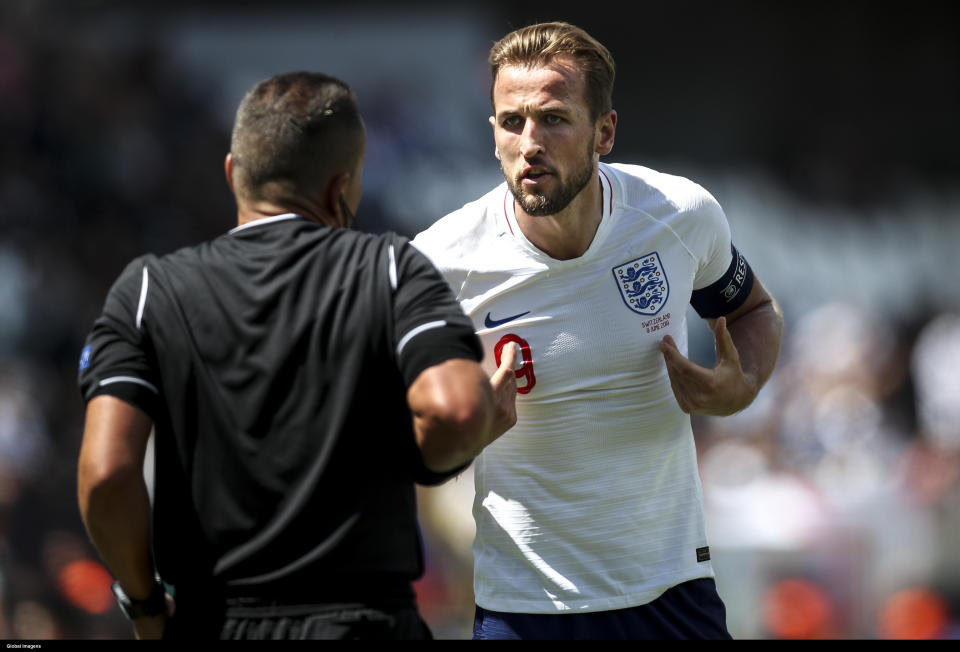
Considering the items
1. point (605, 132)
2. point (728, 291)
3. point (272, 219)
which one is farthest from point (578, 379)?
point (272, 219)

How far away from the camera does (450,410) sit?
2.36 metres

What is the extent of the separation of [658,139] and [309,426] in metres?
9.77

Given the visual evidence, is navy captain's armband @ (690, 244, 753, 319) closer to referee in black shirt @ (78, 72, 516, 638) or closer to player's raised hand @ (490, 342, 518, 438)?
player's raised hand @ (490, 342, 518, 438)

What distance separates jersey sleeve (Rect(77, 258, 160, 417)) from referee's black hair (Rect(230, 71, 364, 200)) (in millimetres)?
335

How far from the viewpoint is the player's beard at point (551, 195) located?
3.52 meters

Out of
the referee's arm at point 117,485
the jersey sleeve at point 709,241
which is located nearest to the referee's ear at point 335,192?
the referee's arm at point 117,485

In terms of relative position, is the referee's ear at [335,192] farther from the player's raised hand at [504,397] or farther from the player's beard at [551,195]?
the player's beard at [551,195]

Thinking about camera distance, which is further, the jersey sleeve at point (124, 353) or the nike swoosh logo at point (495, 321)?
the nike swoosh logo at point (495, 321)

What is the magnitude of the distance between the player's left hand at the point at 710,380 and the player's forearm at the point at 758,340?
0.52 feet

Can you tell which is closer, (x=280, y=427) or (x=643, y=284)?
(x=280, y=427)

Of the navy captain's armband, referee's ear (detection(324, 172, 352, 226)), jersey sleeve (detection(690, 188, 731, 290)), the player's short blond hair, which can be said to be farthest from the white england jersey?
referee's ear (detection(324, 172, 352, 226))

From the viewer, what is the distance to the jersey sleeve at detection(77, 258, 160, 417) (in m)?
2.46

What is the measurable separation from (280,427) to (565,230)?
4.91ft

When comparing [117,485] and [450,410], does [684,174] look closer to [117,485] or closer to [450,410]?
[450,410]
